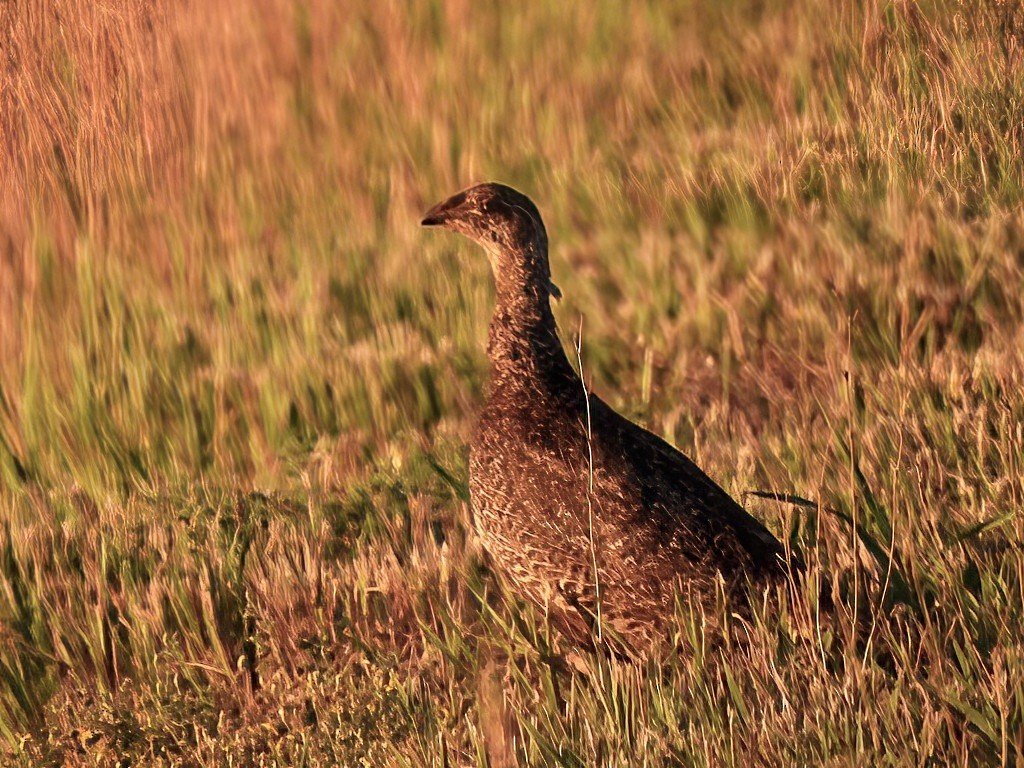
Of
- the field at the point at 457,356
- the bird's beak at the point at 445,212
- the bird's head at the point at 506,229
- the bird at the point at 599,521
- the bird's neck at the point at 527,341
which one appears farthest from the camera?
the bird's beak at the point at 445,212

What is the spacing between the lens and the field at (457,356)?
3439 mm

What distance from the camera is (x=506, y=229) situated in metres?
4.29

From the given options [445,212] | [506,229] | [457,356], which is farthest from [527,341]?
[457,356]

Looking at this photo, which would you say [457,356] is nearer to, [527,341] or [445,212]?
[445,212]

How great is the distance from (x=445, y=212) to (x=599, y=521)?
1271mm

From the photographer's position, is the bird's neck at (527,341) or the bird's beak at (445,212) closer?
the bird's neck at (527,341)

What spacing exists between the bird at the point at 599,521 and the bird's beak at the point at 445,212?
0.63m

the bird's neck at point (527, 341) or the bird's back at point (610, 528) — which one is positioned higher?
the bird's neck at point (527, 341)

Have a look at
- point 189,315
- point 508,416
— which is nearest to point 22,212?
point 189,315

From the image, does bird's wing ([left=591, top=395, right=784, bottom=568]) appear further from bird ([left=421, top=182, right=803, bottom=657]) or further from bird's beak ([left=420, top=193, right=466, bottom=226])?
bird's beak ([left=420, top=193, right=466, bottom=226])

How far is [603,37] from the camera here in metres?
6.36

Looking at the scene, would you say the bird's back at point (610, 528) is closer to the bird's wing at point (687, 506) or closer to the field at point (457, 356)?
the bird's wing at point (687, 506)

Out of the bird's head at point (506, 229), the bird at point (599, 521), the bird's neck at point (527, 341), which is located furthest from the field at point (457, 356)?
the bird's head at point (506, 229)

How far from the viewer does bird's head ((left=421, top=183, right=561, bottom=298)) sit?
426 centimetres
